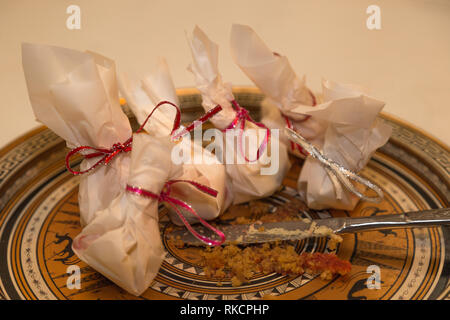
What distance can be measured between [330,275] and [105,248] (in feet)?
1.06

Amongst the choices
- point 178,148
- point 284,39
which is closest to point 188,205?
point 178,148

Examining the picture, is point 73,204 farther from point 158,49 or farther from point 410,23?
point 410,23

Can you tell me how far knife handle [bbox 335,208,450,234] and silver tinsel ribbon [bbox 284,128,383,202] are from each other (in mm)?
57

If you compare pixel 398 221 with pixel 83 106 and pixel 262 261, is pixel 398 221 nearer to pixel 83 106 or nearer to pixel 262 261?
pixel 262 261

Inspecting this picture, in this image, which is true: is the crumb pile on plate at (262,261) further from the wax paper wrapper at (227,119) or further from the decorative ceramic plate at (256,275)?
the wax paper wrapper at (227,119)

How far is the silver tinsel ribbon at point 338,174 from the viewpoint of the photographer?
0.79m

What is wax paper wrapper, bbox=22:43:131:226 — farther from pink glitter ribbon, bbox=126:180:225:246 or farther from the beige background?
the beige background

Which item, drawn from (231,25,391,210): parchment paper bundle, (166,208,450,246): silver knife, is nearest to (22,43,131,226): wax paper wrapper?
(166,208,450,246): silver knife

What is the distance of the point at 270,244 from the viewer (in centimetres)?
76

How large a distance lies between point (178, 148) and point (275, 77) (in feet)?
0.75

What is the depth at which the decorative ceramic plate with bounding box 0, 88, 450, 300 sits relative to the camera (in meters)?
0.68

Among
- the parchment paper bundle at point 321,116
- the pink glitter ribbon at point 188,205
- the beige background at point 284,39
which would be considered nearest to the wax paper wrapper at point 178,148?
the pink glitter ribbon at point 188,205

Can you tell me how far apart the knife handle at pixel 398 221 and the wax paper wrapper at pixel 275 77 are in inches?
8.1
